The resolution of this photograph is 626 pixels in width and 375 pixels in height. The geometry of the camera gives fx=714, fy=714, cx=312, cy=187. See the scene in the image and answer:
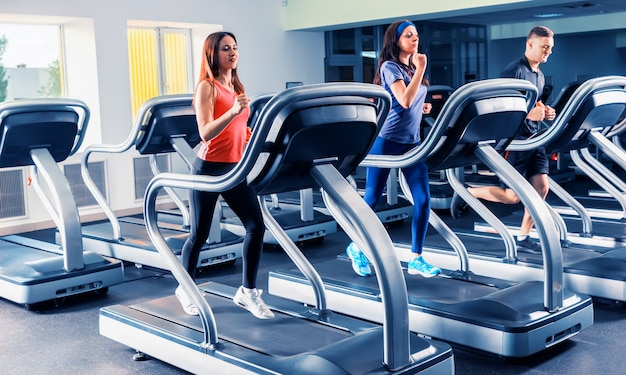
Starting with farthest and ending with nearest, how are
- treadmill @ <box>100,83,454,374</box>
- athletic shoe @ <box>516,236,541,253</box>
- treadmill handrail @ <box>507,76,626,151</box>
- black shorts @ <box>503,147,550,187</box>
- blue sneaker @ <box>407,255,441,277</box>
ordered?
1. athletic shoe @ <box>516,236,541,253</box>
2. black shorts @ <box>503,147,550,187</box>
3. blue sneaker @ <box>407,255,441,277</box>
4. treadmill handrail @ <box>507,76,626,151</box>
5. treadmill @ <box>100,83,454,374</box>

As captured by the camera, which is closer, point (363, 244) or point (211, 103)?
point (363, 244)

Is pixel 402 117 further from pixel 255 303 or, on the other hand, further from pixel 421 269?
pixel 255 303

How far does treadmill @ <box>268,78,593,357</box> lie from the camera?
3303mm

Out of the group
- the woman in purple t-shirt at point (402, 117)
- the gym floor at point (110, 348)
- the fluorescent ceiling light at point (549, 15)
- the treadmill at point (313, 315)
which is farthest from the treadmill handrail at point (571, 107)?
the fluorescent ceiling light at point (549, 15)

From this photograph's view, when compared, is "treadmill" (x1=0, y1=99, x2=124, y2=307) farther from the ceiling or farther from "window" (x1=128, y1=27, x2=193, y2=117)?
the ceiling

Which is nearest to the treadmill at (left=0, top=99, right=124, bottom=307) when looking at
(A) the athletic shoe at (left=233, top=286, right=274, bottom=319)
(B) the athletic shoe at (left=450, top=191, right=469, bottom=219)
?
(A) the athletic shoe at (left=233, top=286, right=274, bottom=319)

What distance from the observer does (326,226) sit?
6223 millimetres

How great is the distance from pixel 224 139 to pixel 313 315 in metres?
0.94

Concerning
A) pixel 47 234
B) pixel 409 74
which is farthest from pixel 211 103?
pixel 47 234

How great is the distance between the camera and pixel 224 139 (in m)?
3.34

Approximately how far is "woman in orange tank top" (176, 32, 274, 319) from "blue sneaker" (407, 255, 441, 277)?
110 centimetres

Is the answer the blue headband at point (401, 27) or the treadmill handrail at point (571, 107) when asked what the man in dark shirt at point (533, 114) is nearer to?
the treadmill handrail at point (571, 107)

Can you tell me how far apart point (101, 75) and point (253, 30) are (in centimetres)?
216

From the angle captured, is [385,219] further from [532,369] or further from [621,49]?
[621,49]
